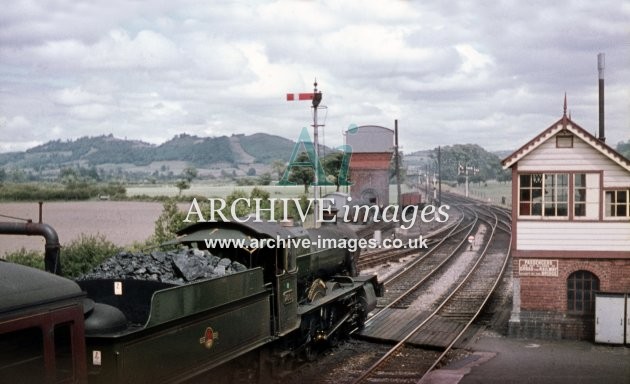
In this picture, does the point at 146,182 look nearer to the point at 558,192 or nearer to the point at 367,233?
the point at 367,233

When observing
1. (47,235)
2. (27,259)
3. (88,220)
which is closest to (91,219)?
(88,220)

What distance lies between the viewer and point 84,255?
1906cm

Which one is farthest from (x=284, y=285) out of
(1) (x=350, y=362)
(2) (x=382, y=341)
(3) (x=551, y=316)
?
(3) (x=551, y=316)

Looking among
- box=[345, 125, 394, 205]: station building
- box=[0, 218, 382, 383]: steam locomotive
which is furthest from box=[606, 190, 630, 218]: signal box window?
box=[345, 125, 394, 205]: station building

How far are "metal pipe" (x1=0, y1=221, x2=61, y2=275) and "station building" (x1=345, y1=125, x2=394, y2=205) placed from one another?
41625 millimetres

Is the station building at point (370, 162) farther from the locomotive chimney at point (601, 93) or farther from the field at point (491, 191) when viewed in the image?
the locomotive chimney at point (601, 93)

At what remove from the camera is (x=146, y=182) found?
290 feet

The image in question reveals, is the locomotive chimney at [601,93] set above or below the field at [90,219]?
above

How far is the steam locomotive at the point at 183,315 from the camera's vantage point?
5914 millimetres

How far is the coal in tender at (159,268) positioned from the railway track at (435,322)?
413 centimetres

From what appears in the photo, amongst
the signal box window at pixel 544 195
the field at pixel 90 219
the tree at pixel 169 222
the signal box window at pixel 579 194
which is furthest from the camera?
the field at pixel 90 219

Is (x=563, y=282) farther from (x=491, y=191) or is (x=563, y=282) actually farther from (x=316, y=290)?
(x=491, y=191)

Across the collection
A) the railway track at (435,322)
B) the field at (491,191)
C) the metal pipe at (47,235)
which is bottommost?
the railway track at (435,322)

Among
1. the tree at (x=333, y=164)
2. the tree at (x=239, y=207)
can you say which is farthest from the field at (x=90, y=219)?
the tree at (x=333, y=164)
